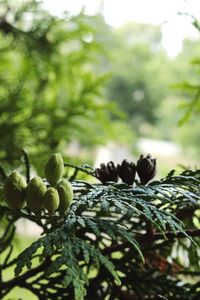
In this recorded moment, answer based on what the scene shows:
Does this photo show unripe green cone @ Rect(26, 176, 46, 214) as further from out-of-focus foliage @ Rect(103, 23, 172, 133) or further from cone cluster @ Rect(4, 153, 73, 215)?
out-of-focus foliage @ Rect(103, 23, 172, 133)

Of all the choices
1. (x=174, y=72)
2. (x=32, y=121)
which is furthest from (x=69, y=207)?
(x=174, y=72)

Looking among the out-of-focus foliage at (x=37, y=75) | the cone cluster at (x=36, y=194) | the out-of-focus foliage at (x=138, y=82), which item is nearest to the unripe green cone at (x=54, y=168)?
the cone cluster at (x=36, y=194)

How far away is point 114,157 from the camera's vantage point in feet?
24.3

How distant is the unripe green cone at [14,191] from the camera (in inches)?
11.4

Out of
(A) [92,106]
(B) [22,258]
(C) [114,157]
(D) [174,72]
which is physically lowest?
(B) [22,258]

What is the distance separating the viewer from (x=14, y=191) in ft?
0.95

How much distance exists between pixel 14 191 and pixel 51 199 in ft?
0.08

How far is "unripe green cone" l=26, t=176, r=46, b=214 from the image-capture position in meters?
0.29

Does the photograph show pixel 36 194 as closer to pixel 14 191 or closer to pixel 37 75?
pixel 14 191

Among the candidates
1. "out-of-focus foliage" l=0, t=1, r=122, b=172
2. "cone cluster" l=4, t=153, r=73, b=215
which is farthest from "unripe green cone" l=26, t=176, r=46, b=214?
"out-of-focus foliage" l=0, t=1, r=122, b=172

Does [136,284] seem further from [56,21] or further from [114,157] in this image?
[114,157]

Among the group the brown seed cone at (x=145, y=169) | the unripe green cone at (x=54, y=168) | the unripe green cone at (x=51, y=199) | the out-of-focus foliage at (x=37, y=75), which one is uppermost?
the out-of-focus foliage at (x=37, y=75)

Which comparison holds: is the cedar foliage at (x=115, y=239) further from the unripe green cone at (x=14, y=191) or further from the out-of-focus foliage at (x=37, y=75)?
the out-of-focus foliage at (x=37, y=75)

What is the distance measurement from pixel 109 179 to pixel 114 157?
7.08 meters
